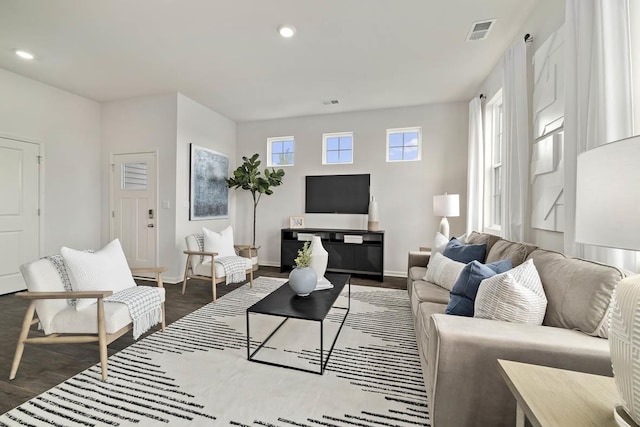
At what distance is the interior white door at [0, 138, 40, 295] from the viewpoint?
3.60 metres

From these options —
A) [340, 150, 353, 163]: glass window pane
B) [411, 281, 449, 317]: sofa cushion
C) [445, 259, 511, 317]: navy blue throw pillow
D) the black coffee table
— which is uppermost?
[340, 150, 353, 163]: glass window pane

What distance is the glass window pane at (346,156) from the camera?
16.9 ft

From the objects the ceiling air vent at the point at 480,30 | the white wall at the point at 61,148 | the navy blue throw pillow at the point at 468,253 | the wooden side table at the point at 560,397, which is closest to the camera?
the wooden side table at the point at 560,397

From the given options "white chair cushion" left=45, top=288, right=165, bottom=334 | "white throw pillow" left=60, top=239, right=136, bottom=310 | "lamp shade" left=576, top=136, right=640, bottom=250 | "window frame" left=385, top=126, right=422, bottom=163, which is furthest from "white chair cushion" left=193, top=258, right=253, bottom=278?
"lamp shade" left=576, top=136, right=640, bottom=250

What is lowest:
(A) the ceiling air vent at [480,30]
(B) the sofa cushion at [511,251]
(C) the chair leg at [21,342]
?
(C) the chair leg at [21,342]

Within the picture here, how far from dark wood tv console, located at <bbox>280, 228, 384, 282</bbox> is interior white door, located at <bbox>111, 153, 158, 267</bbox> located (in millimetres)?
2195

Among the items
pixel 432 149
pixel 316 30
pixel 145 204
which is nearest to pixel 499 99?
pixel 432 149

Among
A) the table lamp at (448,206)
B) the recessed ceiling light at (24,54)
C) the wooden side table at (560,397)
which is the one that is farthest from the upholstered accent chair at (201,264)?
the wooden side table at (560,397)

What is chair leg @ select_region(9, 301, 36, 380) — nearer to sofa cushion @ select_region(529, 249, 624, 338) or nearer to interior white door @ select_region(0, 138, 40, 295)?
interior white door @ select_region(0, 138, 40, 295)

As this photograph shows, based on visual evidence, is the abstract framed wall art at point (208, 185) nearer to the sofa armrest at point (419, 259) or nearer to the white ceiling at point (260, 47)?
the white ceiling at point (260, 47)

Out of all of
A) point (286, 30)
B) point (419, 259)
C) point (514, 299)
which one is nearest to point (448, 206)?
point (419, 259)

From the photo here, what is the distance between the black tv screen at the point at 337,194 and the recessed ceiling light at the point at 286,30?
2.66m

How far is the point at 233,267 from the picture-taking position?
11.9 ft

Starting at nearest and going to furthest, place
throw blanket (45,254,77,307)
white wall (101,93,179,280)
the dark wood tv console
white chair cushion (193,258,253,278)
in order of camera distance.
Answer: throw blanket (45,254,77,307) → white chair cushion (193,258,253,278) → white wall (101,93,179,280) → the dark wood tv console
